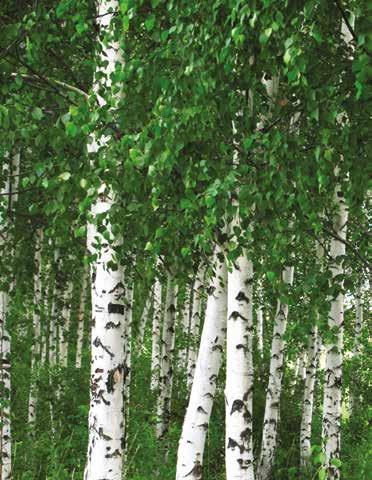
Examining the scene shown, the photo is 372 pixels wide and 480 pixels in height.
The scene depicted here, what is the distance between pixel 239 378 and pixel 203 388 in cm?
83

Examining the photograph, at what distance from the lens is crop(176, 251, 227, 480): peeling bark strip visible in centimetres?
611

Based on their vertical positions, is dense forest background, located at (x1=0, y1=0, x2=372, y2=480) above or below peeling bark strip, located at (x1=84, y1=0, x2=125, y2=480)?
above

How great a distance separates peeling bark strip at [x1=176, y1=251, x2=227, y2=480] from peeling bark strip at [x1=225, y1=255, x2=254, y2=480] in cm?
62

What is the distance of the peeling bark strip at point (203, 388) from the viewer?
6113mm

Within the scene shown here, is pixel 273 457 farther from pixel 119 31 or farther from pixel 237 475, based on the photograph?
pixel 119 31

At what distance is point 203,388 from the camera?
20.2ft

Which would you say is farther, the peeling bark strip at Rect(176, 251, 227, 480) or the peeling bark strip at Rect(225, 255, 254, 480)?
the peeling bark strip at Rect(176, 251, 227, 480)

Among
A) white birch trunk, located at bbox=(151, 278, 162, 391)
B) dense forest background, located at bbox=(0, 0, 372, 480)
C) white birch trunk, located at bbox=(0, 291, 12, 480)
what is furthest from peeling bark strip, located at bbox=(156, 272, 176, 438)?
dense forest background, located at bbox=(0, 0, 372, 480)

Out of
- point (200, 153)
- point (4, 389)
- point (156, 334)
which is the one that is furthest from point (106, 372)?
point (156, 334)

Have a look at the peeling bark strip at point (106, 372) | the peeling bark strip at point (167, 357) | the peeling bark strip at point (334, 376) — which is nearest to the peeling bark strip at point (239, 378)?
the peeling bark strip at point (106, 372)

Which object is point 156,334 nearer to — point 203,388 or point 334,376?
point 334,376

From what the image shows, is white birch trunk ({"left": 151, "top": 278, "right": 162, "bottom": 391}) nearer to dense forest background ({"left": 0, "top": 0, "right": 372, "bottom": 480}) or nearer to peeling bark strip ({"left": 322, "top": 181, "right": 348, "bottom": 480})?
peeling bark strip ({"left": 322, "top": 181, "right": 348, "bottom": 480})

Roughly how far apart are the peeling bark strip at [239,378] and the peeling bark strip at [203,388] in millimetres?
617

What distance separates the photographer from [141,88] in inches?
188
